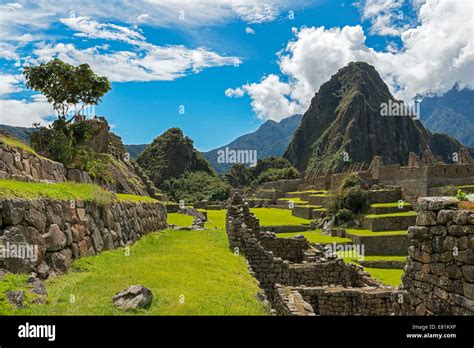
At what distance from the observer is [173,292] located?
24.3 feet

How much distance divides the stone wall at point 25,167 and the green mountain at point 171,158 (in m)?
112

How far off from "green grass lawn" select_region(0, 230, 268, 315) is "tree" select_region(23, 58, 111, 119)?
33.9 feet

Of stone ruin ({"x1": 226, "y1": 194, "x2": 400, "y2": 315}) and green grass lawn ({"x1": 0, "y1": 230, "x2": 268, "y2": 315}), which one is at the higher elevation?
green grass lawn ({"x1": 0, "y1": 230, "x2": 268, "y2": 315})

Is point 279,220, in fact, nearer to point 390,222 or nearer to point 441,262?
point 390,222

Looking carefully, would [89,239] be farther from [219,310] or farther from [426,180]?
[426,180]

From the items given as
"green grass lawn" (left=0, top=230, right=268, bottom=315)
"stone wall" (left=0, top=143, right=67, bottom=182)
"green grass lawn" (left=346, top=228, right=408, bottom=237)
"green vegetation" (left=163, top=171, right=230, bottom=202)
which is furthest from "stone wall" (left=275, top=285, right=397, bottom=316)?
"green vegetation" (left=163, top=171, right=230, bottom=202)

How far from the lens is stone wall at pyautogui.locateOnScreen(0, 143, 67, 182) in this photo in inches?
478

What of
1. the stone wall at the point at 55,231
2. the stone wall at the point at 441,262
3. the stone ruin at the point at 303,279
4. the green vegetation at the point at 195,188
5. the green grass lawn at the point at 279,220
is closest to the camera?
the stone wall at the point at 441,262

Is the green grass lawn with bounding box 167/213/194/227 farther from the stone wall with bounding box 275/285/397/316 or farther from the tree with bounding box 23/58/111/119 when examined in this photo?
the stone wall with bounding box 275/285/397/316

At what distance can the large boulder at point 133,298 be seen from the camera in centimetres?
623

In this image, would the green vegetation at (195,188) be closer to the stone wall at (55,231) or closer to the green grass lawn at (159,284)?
the stone wall at (55,231)

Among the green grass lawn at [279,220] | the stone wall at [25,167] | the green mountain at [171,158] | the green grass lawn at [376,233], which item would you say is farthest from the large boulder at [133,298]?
the green mountain at [171,158]

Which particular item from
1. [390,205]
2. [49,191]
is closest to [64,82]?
[49,191]
